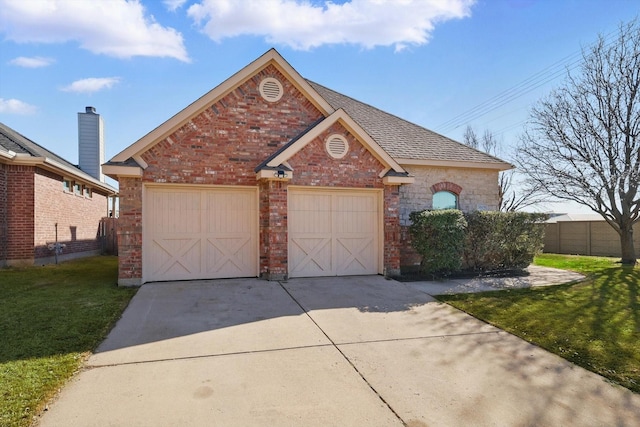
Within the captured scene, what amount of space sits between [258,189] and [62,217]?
901 centimetres

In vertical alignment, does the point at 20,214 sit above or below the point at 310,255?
above

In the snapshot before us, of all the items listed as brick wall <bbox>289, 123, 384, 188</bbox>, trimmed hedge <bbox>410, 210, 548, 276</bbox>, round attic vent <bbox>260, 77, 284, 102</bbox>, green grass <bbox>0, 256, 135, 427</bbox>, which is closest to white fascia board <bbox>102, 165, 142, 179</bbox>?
green grass <bbox>0, 256, 135, 427</bbox>

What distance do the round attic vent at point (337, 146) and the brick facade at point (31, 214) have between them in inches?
372

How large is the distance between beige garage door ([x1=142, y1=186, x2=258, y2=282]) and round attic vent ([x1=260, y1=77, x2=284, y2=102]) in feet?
8.19

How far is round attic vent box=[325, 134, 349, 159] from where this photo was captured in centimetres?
920

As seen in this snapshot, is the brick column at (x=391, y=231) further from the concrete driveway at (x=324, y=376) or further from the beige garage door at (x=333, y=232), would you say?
the concrete driveway at (x=324, y=376)

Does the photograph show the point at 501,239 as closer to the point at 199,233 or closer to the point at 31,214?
the point at 199,233

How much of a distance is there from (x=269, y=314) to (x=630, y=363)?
16.2 feet

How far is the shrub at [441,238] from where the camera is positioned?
9242mm

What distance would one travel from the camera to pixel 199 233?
28.9 ft

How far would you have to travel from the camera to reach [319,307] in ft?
21.8

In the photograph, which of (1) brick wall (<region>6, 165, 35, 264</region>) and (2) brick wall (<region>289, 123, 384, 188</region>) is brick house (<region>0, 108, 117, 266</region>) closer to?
(1) brick wall (<region>6, 165, 35, 264</region>)

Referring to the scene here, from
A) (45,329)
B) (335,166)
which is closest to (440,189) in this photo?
(335,166)

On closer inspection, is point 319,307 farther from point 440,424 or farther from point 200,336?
point 440,424
